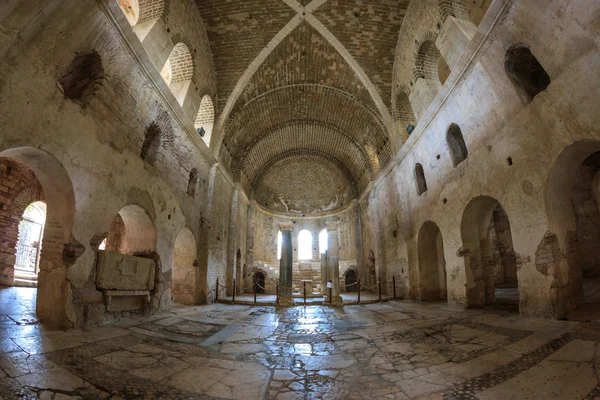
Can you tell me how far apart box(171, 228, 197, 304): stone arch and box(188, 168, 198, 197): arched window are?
1.48m

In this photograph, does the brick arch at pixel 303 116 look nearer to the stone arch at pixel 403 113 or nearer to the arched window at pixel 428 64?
the stone arch at pixel 403 113

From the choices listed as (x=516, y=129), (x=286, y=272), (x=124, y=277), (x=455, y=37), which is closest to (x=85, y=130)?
(x=124, y=277)

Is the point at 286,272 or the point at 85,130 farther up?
the point at 85,130

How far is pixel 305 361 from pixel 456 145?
7.33 meters

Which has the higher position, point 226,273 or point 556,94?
point 556,94

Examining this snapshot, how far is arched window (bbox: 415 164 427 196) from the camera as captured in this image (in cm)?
1019

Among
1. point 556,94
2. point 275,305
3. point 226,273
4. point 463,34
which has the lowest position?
point 275,305

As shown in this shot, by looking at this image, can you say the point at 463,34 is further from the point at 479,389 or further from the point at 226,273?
the point at 226,273

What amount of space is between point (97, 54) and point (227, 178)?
8.44 m

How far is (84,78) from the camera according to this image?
573 centimetres

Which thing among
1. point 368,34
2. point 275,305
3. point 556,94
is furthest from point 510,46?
point 275,305

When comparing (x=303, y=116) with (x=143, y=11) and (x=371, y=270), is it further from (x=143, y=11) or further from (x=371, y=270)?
(x=371, y=270)

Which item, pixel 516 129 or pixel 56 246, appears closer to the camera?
pixel 56 246

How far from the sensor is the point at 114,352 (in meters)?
3.84
